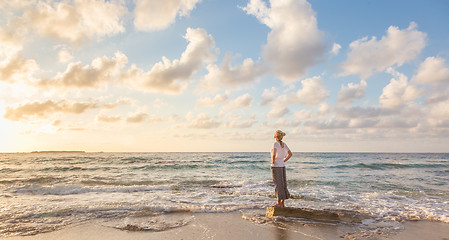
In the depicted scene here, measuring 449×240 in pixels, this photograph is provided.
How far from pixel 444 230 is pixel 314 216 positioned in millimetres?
3024

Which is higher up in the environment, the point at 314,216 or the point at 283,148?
the point at 283,148

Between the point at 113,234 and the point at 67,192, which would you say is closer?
the point at 113,234

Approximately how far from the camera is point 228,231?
551 cm

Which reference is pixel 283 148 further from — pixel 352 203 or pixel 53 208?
pixel 53 208

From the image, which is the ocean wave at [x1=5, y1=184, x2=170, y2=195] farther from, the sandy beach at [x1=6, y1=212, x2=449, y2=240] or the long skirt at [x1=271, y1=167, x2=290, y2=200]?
the long skirt at [x1=271, y1=167, x2=290, y2=200]

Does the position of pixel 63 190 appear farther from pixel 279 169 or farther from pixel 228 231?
pixel 279 169

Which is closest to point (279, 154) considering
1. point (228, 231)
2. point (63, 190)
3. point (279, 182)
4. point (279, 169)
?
point (279, 169)

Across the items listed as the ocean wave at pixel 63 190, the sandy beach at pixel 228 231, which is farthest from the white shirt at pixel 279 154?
the ocean wave at pixel 63 190

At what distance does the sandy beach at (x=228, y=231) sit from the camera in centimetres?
517

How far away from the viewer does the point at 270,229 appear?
5539 mm

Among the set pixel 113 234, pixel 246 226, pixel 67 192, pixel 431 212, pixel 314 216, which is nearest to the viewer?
pixel 113 234

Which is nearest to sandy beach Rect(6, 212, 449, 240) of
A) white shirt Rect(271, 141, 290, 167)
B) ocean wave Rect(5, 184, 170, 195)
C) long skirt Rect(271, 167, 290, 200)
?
long skirt Rect(271, 167, 290, 200)

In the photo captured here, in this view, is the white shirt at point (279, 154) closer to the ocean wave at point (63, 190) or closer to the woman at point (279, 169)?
the woman at point (279, 169)

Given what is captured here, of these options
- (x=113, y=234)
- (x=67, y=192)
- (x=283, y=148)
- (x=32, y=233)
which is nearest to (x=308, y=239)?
(x=283, y=148)
